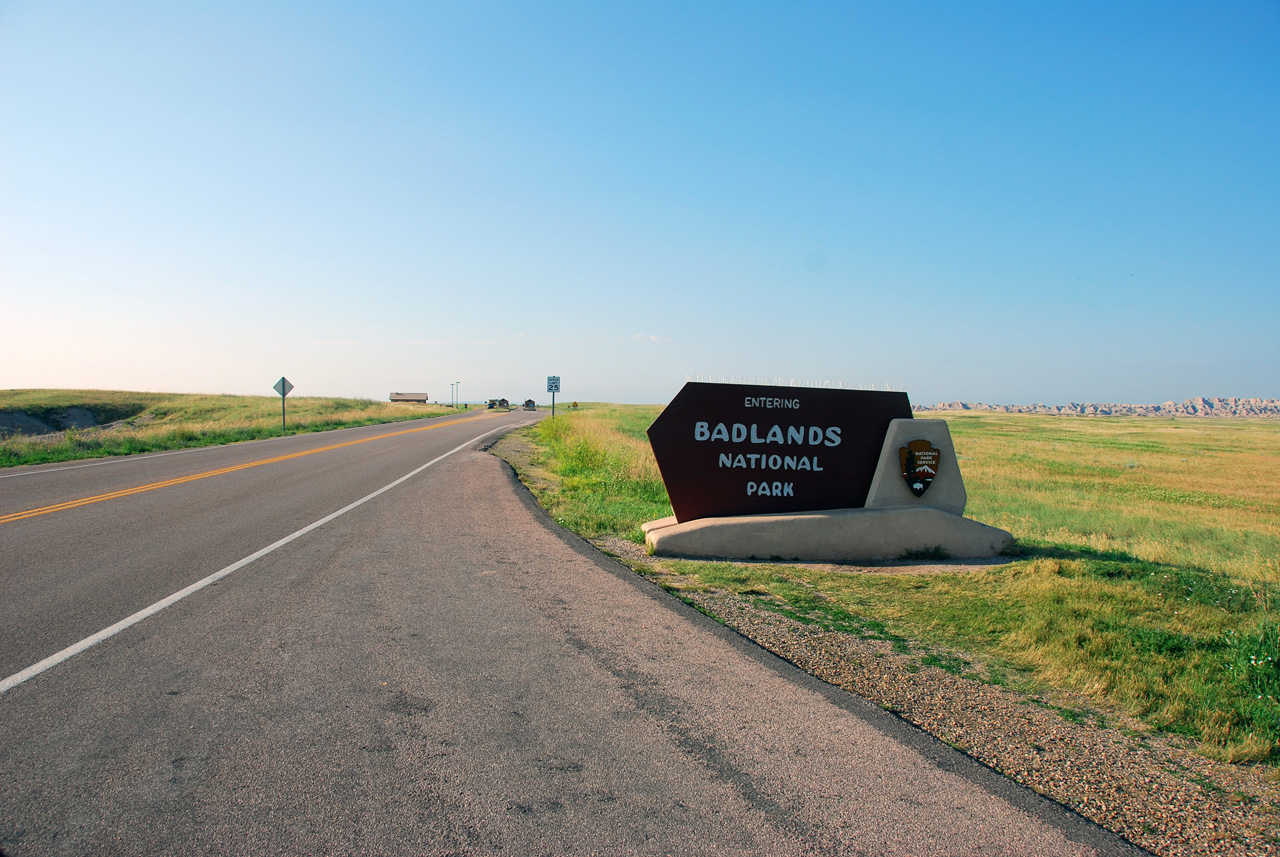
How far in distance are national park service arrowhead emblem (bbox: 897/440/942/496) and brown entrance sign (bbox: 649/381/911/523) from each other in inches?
13.9

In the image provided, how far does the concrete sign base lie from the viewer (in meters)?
7.74

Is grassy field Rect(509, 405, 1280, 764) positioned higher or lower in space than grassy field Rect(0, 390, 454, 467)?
lower

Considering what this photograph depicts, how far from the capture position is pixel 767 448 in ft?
26.9

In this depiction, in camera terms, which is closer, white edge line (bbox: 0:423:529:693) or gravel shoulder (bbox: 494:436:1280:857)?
gravel shoulder (bbox: 494:436:1280:857)

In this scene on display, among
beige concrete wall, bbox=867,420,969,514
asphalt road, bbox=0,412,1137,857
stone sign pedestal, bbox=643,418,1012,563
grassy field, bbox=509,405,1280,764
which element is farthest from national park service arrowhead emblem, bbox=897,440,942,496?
asphalt road, bbox=0,412,1137,857

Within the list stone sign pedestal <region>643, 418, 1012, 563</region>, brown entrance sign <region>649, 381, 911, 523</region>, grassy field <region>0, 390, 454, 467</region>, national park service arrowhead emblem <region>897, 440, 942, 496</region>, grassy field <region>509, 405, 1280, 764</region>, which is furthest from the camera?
grassy field <region>0, 390, 454, 467</region>

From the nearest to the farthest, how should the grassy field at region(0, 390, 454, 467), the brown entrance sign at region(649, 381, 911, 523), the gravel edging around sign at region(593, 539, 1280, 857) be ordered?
the gravel edging around sign at region(593, 539, 1280, 857) → the brown entrance sign at region(649, 381, 911, 523) → the grassy field at region(0, 390, 454, 467)

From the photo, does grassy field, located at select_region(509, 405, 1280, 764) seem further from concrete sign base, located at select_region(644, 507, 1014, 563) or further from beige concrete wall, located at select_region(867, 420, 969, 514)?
beige concrete wall, located at select_region(867, 420, 969, 514)

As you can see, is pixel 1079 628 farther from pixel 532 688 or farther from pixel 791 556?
pixel 532 688

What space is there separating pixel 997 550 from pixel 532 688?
6310mm

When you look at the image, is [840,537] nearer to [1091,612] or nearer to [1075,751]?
[1091,612]

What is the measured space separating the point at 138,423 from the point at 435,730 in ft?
227

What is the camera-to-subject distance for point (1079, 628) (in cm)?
497

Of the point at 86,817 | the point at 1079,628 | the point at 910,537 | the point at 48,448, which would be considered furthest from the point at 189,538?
the point at 48,448
